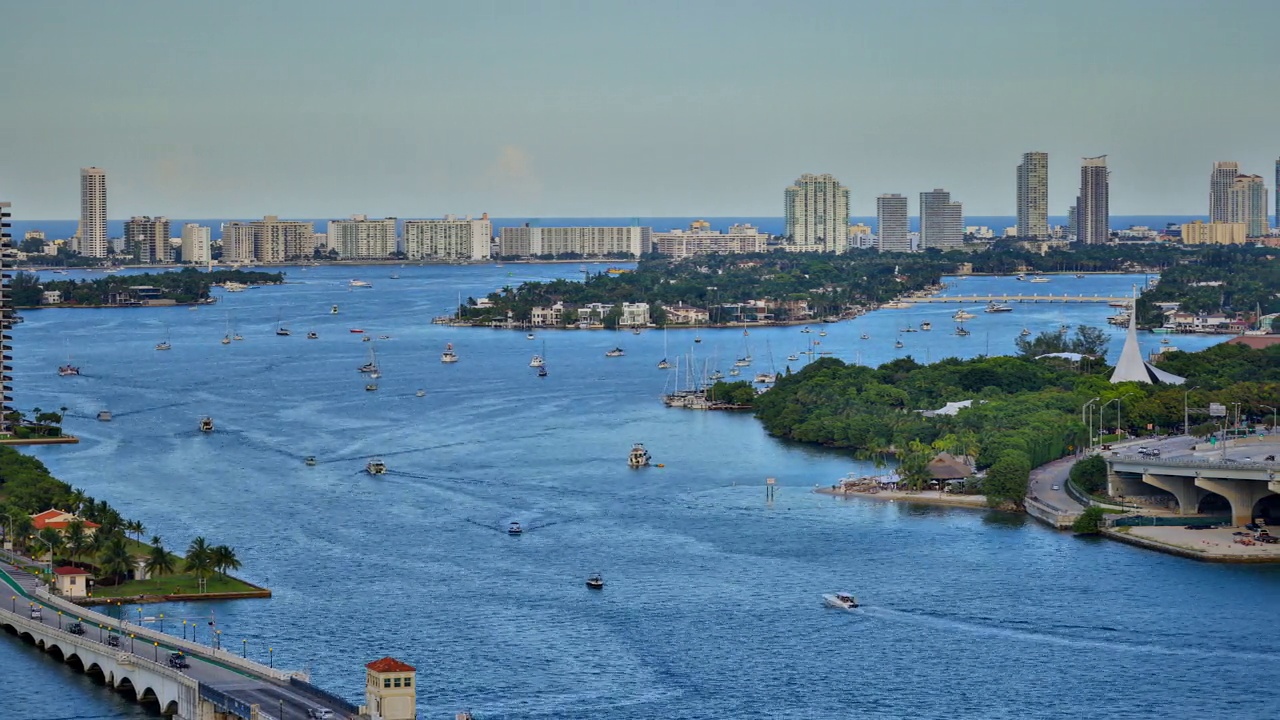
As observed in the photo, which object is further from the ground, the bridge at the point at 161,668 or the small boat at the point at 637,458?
the small boat at the point at 637,458

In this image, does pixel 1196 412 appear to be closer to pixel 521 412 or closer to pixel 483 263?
pixel 521 412

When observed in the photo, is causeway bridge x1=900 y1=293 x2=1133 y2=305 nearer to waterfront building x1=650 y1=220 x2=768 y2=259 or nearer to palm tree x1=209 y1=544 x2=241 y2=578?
waterfront building x1=650 y1=220 x2=768 y2=259

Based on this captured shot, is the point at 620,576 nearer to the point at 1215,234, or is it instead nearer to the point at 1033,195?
the point at 1215,234

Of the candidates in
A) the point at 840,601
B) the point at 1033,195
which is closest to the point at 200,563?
the point at 840,601

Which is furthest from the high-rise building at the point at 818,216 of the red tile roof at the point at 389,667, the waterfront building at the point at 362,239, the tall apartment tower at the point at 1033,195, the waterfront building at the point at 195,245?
the red tile roof at the point at 389,667

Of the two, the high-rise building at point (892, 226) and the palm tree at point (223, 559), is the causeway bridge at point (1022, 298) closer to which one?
the high-rise building at point (892, 226)

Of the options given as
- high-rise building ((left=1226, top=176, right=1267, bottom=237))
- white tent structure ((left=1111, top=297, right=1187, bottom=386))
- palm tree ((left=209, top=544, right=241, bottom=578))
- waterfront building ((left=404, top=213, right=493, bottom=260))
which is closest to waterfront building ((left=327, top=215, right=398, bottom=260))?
waterfront building ((left=404, top=213, right=493, bottom=260))
